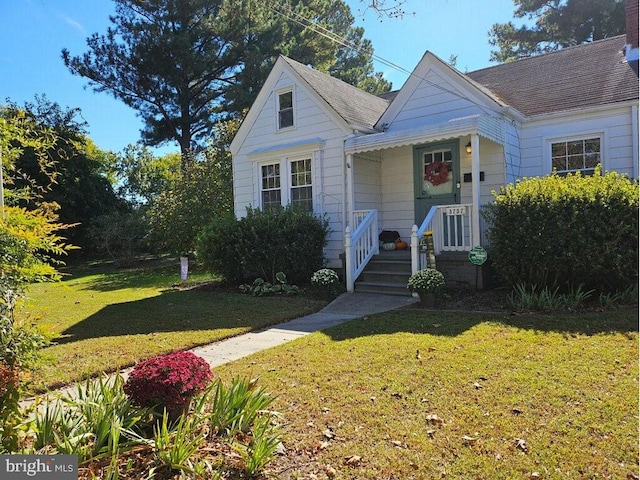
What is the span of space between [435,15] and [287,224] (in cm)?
591

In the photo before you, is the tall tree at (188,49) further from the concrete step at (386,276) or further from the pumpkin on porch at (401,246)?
the concrete step at (386,276)

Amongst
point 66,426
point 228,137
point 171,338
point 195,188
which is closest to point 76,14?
point 171,338

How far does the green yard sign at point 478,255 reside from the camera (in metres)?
8.38

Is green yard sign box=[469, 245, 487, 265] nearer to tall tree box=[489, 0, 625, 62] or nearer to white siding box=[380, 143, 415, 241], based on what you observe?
white siding box=[380, 143, 415, 241]

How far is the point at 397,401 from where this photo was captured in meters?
3.82

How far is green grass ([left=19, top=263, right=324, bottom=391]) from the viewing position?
5.07 metres

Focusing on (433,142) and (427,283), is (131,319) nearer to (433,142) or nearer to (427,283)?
(427,283)

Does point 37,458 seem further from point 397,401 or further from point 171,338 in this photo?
point 171,338

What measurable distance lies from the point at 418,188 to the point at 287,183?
11.8 ft

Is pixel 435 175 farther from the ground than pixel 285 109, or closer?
closer

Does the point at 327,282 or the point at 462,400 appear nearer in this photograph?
the point at 462,400

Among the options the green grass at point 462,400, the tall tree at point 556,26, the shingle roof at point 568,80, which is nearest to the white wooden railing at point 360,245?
the green grass at point 462,400

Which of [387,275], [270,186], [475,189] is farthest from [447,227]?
[270,186]

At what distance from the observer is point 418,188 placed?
1125 centimetres
